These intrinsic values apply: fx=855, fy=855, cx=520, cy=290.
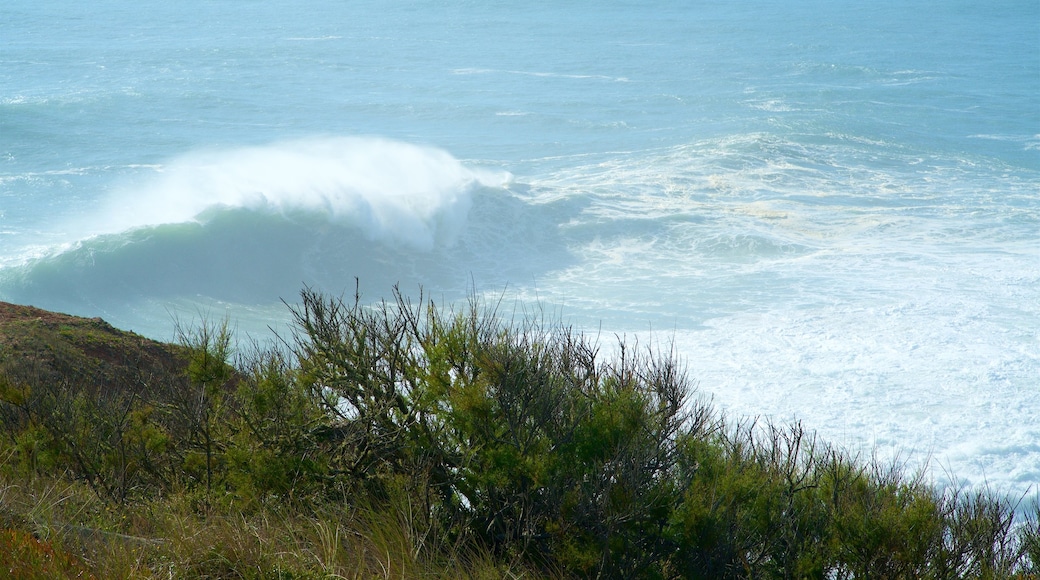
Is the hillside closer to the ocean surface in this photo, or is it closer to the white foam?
the ocean surface

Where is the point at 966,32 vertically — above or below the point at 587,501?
above

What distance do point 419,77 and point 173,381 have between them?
5771 cm

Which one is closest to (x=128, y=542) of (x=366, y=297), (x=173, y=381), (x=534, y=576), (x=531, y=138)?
(x=534, y=576)

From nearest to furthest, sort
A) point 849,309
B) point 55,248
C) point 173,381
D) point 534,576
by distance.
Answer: point 534,576
point 173,381
point 849,309
point 55,248

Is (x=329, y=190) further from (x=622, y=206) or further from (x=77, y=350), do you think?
(x=77, y=350)

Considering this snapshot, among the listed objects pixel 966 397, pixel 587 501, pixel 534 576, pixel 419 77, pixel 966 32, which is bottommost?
pixel 534 576

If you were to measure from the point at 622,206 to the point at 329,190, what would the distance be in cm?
1009

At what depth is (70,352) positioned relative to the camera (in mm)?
12305

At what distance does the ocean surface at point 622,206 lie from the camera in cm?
1639

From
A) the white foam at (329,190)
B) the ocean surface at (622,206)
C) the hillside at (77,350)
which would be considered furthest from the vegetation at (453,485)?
the white foam at (329,190)

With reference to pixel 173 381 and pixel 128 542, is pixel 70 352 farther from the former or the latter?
pixel 128 542

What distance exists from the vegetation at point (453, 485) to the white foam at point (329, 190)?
20.3 metres

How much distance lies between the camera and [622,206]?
30.1 m

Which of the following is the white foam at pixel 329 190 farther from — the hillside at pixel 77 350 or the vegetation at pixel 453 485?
the vegetation at pixel 453 485
